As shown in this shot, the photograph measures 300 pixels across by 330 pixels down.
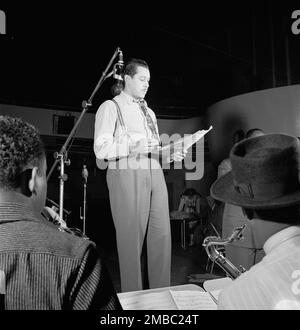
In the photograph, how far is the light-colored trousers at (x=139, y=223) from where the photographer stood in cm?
229

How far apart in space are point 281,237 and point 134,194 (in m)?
1.41

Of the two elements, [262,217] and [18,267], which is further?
[262,217]

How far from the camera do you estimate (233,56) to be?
7.54 m

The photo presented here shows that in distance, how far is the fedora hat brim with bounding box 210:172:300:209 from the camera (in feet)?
3.35

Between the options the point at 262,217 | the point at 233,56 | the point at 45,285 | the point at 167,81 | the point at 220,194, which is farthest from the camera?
the point at 167,81

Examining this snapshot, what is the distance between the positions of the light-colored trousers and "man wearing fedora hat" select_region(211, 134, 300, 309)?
3.75 feet

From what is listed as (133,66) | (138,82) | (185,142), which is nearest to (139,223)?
(185,142)

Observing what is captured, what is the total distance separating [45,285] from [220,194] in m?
0.73

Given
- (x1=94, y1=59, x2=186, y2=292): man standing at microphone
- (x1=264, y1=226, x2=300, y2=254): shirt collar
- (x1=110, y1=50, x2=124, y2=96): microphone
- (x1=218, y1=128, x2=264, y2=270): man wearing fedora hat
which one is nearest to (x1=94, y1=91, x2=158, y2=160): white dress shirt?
(x1=94, y1=59, x2=186, y2=292): man standing at microphone

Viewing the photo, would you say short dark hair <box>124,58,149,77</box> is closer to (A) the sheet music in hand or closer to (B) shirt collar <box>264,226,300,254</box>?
(A) the sheet music in hand

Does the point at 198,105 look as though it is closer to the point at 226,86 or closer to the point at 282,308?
the point at 226,86

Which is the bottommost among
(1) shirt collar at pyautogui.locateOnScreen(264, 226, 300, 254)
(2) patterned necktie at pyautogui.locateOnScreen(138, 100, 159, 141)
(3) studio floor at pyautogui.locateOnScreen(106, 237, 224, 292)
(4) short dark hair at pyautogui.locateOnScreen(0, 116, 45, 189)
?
(3) studio floor at pyautogui.locateOnScreen(106, 237, 224, 292)

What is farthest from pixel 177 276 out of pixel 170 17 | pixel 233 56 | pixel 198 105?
pixel 198 105

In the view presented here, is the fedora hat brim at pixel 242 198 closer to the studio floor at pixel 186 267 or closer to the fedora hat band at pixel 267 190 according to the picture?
the fedora hat band at pixel 267 190
